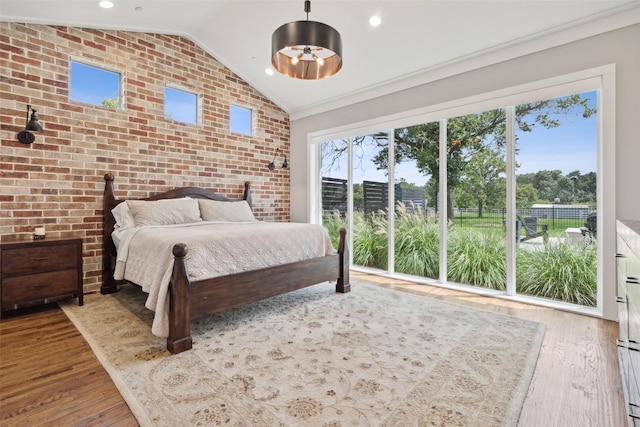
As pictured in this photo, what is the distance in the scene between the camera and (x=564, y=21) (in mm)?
2928

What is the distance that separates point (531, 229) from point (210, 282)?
3.25 meters

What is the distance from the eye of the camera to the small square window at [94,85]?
3.52 meters

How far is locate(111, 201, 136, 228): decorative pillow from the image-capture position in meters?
3.45

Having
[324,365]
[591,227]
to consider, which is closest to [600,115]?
[591,227]

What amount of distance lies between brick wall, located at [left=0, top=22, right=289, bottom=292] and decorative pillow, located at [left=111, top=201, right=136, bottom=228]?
0.84 feet

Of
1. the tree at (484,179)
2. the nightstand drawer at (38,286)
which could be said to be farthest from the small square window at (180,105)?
the tree at (484,179)

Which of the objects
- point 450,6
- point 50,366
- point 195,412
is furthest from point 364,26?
point 50,366

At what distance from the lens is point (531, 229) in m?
3.38

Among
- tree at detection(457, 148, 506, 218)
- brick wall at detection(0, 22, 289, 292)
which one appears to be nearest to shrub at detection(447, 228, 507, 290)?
tree at detection(457, 148, 506, 218)

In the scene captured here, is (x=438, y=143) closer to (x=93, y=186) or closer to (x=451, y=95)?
(x=451, y=95)

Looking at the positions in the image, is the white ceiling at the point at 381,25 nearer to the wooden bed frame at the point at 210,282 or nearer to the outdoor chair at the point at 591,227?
the outdoor chair at the point at 591,227

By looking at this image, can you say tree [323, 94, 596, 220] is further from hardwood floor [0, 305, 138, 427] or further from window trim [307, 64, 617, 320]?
hardwood floor [0, 305, 138, 427]

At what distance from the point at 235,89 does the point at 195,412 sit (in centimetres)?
461

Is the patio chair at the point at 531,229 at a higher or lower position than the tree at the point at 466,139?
lower
